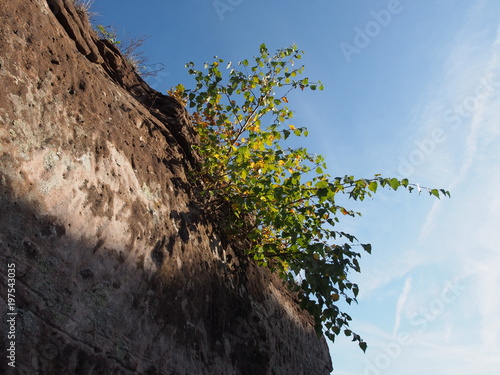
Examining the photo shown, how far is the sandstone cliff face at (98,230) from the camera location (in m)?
2.48

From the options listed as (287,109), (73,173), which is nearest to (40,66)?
(73,173)

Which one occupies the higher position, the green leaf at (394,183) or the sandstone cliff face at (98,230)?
the green leaf at (394,183)

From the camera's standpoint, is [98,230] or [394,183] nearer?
[98,230]

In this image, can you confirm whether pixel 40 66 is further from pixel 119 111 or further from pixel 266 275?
pixel 266 275

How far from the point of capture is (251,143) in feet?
15.9

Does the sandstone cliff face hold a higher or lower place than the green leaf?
lower

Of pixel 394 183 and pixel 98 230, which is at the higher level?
pixel 394 183

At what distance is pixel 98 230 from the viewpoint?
9.92 ft

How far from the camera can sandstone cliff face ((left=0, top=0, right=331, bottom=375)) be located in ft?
8.14

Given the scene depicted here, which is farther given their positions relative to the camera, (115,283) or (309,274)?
(309,274)

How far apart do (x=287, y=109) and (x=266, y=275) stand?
2.39 metres

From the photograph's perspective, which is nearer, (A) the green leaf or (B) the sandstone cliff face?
(B) the sandstone cliff face

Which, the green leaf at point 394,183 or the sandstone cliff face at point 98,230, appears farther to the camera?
the green leaf at point 394,183

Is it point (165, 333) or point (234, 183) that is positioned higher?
point (234, 183)
